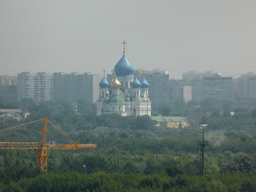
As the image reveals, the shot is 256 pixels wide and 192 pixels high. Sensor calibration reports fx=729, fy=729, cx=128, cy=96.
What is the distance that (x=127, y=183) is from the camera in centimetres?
3194

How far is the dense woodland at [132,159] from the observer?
3148 cm

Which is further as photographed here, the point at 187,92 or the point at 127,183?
the point at 187,92

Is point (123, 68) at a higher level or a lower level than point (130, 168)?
higher

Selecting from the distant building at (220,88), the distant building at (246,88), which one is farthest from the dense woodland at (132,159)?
the distant building at (246,88)

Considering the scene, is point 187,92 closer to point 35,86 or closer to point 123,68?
point 35,86

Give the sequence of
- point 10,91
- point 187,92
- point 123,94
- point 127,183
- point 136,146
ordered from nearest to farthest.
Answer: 1. point 127,183
2. point 136,146
3. point 123,94
4. point 10,91
5. point 187,92

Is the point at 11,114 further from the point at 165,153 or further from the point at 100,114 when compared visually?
the point at 165,153

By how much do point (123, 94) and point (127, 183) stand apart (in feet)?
142

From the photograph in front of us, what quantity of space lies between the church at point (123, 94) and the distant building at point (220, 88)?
212ft

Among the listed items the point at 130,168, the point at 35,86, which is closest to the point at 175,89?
the point at 35,86

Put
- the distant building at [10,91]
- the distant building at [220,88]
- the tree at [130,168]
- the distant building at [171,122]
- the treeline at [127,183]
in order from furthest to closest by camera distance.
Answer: the distant building at [220,88]
the distant building at [10,91]
the distant building at [171,122]
the tree at [130,168]
the treeline at [127,183]

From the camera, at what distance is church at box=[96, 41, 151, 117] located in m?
73.3

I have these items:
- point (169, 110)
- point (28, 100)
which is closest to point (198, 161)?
point (169, 110)

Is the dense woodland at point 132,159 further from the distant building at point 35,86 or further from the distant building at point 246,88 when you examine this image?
the distant building at point 246,88
